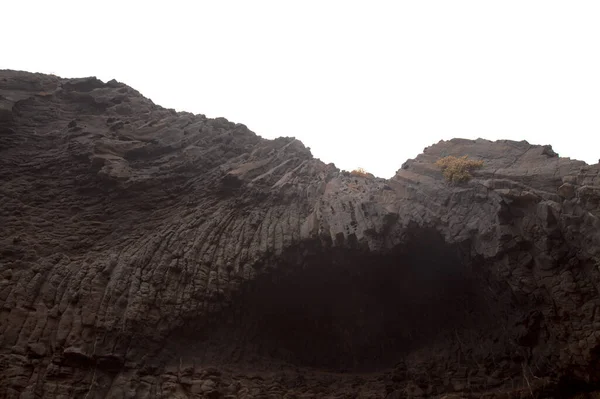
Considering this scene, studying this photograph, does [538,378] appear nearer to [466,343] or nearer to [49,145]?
[466,343]

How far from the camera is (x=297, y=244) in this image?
13.6m

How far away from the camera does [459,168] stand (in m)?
13.9

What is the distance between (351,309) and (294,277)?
7.21ft

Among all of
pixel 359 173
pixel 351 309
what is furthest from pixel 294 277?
pixel 359 173

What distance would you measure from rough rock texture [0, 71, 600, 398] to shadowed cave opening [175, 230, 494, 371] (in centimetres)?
5

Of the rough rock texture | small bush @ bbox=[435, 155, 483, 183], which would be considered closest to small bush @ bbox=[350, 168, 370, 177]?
the rough rock texture

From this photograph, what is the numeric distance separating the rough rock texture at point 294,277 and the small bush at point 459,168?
0.29 metres

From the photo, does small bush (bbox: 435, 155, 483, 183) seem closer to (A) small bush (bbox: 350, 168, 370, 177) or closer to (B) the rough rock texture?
(B) the rough rock texture

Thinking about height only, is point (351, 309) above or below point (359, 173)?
below

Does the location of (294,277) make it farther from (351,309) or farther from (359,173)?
(359,173)

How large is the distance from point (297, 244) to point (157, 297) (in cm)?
421

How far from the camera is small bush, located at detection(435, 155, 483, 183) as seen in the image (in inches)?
538

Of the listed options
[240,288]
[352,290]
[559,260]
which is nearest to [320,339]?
[352,290]

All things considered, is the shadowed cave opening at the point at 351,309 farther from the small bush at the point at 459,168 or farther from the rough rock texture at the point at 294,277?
the small bush at the point at 459,168
